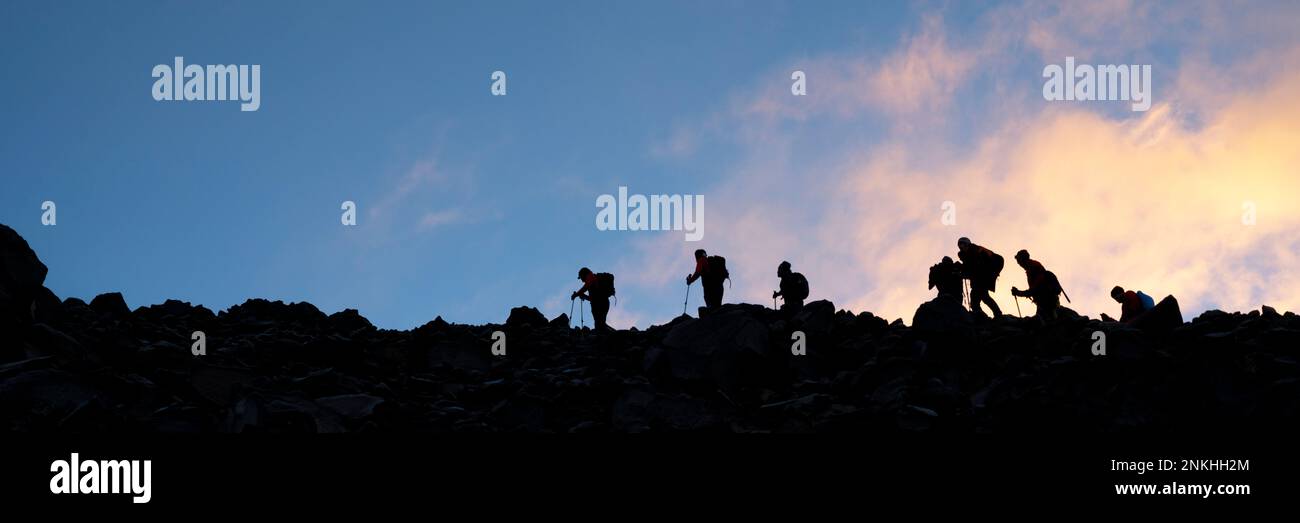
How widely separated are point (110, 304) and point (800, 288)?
1555cm

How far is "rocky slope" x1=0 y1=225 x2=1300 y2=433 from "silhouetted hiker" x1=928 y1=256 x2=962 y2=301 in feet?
4.33

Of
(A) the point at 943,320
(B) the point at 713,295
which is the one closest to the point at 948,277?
(A) the point at 943,320

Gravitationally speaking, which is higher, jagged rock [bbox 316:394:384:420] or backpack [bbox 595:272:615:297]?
backpack [bbox 595:272:615:297]

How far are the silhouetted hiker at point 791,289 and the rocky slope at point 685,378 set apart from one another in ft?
3.60

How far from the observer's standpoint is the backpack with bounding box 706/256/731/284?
19719mm

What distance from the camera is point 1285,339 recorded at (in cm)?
1452

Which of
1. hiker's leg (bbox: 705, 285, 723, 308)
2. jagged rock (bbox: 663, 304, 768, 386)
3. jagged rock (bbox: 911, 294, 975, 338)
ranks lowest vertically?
jagged rock (bbox: 663, 304, 768, 386)

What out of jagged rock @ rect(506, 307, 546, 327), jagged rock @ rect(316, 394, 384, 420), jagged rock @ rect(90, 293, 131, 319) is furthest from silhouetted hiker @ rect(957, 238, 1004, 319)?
jagged rock @ rect(90, 293, 131, 319)

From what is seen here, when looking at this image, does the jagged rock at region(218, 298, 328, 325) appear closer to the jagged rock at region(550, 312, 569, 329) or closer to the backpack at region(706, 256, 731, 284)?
the jagged rock at region(550, 312, 569, 329)

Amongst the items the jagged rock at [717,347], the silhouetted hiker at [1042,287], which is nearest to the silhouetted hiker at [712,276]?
the jagged rock at [717,347]

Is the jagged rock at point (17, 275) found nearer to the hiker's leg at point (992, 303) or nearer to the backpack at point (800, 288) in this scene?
the backpack at point (800, 288)
